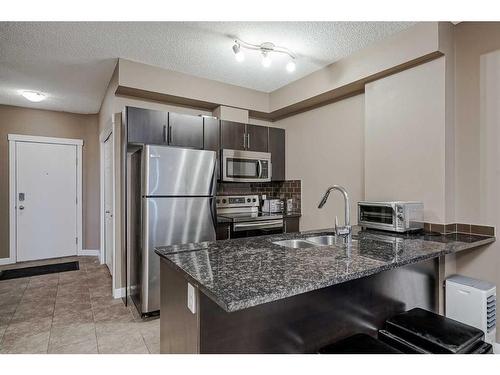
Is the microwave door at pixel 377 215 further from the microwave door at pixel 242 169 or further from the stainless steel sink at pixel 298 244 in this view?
the microwave door at pixel 242 169

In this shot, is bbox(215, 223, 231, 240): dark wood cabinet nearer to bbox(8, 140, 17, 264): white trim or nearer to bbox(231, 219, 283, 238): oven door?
bbox(231, 219, 283, 238): oven door

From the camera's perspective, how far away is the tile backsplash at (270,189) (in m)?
4.02

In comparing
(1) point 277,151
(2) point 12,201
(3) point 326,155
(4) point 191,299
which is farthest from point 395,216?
(2) point 12,201

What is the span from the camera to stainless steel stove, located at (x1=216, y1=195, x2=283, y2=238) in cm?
337

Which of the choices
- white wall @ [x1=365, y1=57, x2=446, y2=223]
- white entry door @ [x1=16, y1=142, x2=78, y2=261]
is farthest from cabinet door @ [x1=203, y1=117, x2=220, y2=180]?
white entry door @ [x1=16, y1=142, x2=78, y2=261]

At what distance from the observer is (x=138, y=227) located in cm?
293

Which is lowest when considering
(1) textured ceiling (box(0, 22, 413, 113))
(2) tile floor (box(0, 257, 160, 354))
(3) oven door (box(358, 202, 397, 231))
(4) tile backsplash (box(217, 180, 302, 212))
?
(2) tile floor (box(0, 257, 160, 354))

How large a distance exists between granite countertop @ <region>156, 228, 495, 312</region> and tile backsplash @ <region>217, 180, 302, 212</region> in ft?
6.18

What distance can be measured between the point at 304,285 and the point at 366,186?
2086 mm

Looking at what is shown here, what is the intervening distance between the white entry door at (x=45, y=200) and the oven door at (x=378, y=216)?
483 centimetres
